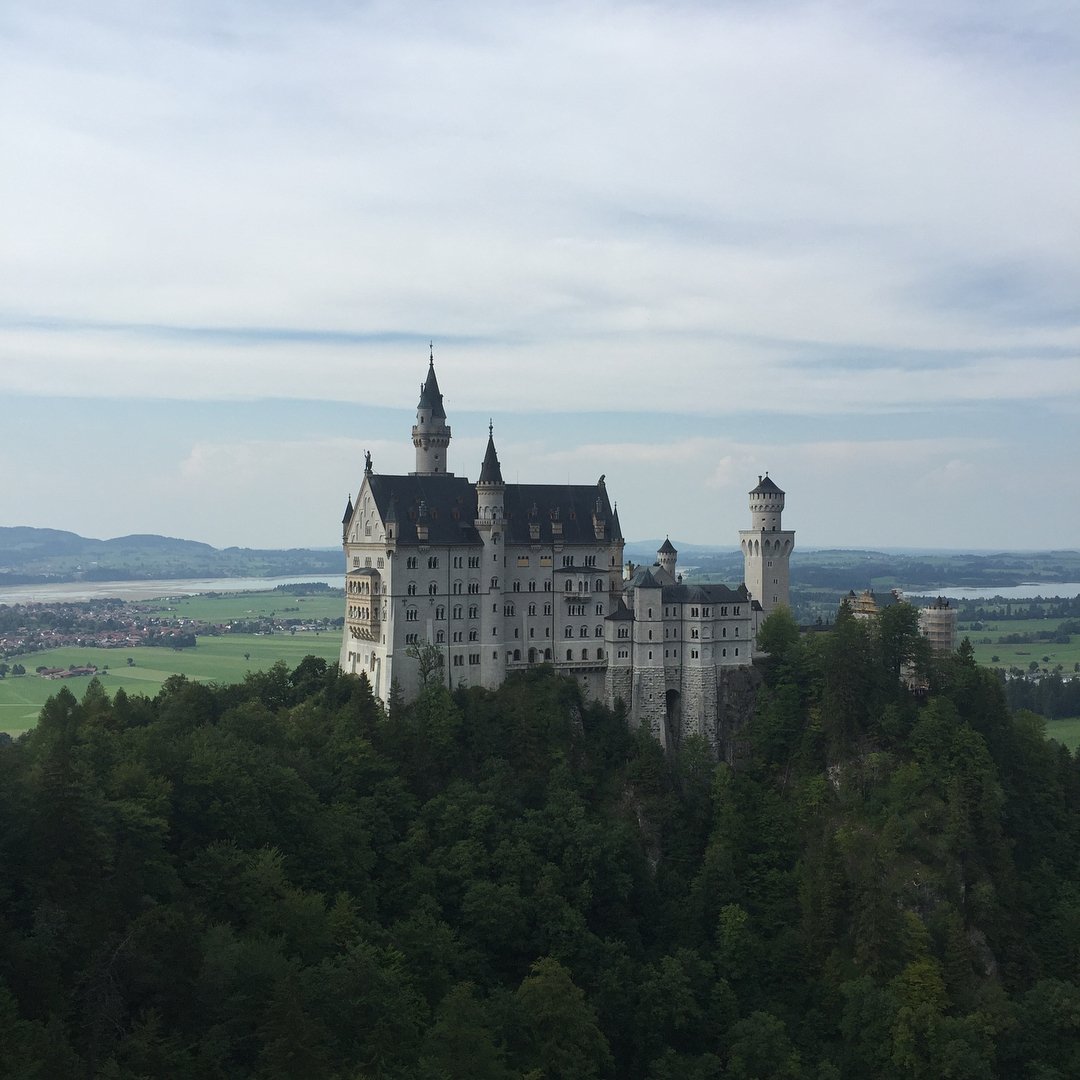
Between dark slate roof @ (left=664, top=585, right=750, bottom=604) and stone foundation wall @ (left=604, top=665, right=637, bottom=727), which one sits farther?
stone foundation wall @ (left=604, top=665, right=637, bottom=727)

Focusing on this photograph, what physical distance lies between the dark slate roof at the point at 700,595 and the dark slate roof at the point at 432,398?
23.9 metres

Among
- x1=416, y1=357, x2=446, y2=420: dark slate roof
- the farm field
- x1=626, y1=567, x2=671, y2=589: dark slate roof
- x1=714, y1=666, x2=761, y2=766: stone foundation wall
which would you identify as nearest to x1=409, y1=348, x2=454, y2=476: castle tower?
x1=416, y1=357, x2=446, y2=420: dark slate roof

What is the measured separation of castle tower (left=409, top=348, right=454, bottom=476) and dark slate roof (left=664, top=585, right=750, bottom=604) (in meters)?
20.7

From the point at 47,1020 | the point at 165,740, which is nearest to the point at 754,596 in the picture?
the point at 165,740

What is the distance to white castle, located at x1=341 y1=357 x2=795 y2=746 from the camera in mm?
95188

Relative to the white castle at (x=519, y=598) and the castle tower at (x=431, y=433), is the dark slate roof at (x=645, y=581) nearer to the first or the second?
the white castle at (x=519, y=598)

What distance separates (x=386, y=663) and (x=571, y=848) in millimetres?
20951

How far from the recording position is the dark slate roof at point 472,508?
95.7 meters

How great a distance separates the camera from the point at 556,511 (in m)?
102

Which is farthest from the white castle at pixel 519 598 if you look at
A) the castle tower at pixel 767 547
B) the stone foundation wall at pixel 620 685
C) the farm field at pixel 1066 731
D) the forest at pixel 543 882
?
the farm field at pixel 1066 731

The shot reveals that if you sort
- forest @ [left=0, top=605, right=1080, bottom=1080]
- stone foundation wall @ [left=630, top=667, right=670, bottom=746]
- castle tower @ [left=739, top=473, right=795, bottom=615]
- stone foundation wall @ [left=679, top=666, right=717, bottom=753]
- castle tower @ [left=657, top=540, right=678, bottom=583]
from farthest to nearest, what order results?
castle tower @ [left=739, top=473, right=795, bottom=615]
castle tower @ [left=657, top=540, right=678, bottom=583]
stone foundation wall @ [left=679, top=666, right=717, bottom=753]
stone foundation wall @ [left=630, top=667, right=670, bottom=746]
forest @ [left=0, top=605, right=1080, bottom=1080]

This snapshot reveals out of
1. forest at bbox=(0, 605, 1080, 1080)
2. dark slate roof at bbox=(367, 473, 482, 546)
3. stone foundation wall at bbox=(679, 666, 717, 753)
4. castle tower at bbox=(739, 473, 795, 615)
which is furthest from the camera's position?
castle tower at bbox=(739, 473, 795, 615)

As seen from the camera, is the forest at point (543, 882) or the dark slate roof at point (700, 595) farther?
the dark slate roof at point (700, 595)

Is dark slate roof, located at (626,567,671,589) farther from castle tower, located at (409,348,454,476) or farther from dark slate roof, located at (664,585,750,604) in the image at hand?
castle tower, located at (409,348,454,476)
